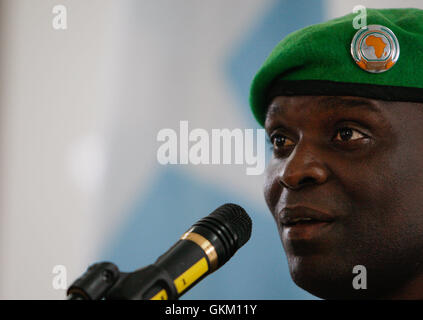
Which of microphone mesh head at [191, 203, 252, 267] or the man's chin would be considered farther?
the man's chin

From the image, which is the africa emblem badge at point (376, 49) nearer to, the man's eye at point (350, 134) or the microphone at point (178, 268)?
the man's eye at point (350, 134)

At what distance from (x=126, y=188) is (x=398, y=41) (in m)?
1.09

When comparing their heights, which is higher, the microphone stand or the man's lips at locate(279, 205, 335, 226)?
the man's lips at locate(279, 205, 335, 226)

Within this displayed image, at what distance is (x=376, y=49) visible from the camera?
864mm

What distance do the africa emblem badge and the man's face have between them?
0.06m

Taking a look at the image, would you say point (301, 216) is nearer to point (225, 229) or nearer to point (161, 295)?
point (225, 229)

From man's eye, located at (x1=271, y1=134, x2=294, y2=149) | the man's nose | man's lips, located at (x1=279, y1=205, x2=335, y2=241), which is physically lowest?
man's lips, located at (x1=279, y1=205, x2=335, y2=241)

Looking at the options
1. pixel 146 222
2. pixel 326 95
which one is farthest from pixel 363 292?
pixel 146 222

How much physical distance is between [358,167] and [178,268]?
1.14 ft

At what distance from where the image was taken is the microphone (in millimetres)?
603

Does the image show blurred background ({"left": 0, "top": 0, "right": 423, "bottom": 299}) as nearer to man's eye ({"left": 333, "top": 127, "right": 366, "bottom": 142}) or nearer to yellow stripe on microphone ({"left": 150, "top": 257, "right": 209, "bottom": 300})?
man's eye ({"left": 333, "top": 127, "right": 366, "bottom": 142})

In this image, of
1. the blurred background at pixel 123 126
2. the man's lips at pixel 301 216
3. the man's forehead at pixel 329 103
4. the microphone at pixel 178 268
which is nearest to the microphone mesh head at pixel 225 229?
the microphone at pixel 178 268

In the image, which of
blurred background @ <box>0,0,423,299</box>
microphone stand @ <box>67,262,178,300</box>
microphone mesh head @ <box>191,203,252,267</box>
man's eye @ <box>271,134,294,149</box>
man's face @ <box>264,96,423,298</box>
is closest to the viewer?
microphone stand @ <box>67,262,178,300</box>

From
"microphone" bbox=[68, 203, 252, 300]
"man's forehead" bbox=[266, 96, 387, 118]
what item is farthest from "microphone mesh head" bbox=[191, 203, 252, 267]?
"man's forehead" bbox=[266, 96, 387, 118]
